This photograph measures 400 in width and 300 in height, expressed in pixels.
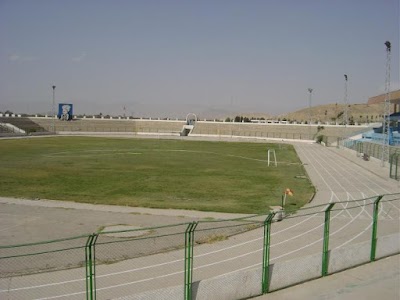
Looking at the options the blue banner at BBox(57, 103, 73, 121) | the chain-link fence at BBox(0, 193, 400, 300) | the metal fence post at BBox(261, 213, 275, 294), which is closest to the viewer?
the chain-link fence at BBox(0, 193, 400, 300)

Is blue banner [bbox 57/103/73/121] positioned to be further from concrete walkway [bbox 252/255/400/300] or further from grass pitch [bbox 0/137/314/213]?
concrete walkway [bbox 252/255/400/300]

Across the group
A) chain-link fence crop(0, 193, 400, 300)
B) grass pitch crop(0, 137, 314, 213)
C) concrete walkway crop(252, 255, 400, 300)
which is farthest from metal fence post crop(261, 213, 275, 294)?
grass pitch crop(0, 137, 314, 213)

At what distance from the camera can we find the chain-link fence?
1081cm

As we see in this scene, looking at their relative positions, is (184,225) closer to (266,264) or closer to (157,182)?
(266,264)

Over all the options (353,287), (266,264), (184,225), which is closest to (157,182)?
(184,225)

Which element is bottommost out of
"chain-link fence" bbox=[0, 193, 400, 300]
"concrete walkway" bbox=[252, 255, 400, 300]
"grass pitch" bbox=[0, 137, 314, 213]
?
"grass pitch" bbox=[0, 137, 314, 213]

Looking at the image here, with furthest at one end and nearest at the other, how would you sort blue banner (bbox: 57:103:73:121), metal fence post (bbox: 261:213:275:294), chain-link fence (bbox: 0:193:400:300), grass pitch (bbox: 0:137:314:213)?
blue banner (bbox: 57:103:73:121) → grass pitch (bbox: 0:137:314:213) → metal fence post (bbox: 261:213:275:294) → chain-link fence (bbox: 0:193:400:300)

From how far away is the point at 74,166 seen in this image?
42.9 metres

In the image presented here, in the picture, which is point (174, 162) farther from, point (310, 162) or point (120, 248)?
point (120, 248)

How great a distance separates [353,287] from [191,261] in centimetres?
523

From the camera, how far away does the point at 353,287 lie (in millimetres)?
12539

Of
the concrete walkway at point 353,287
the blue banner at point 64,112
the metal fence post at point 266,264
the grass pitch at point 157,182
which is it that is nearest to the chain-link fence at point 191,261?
the metal fence post at point 266,264

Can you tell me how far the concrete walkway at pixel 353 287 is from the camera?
1181 centimetres

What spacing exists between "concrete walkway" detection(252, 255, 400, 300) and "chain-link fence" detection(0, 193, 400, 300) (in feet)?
0.95
